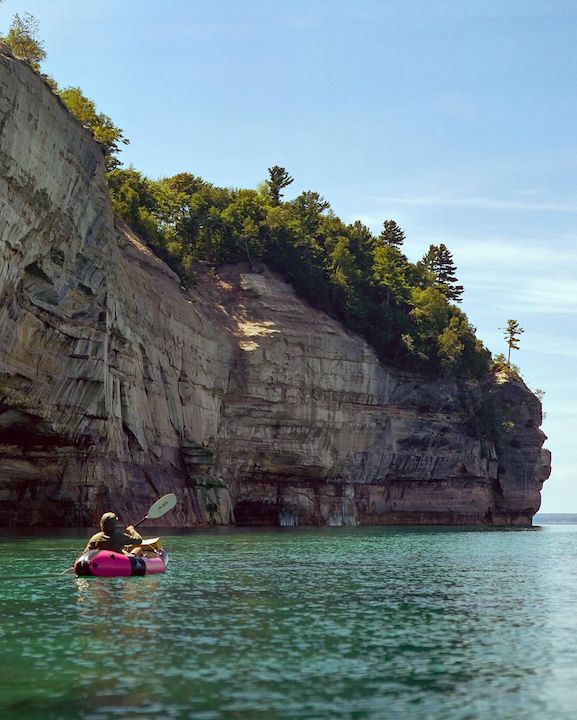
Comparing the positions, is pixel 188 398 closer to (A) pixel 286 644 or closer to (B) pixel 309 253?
(B) pixel 309 253

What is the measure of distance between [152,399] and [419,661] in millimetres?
52991

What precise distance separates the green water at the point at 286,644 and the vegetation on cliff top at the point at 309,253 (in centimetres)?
5838

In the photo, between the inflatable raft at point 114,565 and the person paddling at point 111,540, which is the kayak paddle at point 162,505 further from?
the inflatable raft at point 114,565

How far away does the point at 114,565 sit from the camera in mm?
31594

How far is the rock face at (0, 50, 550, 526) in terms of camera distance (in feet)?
173

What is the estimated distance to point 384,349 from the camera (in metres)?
102

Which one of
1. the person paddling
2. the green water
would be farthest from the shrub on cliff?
the green water

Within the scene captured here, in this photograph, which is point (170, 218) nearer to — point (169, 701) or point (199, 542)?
point (199, 542)

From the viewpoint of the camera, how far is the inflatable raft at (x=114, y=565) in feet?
102

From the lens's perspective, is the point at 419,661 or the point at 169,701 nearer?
the point at 169,701

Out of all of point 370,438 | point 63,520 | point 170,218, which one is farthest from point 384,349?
point 63,520

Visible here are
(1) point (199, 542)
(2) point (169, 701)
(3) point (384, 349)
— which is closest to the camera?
(2) point (169, 701)

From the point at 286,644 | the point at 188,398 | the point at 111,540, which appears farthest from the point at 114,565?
the point at 188,398

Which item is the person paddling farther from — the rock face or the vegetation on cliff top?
the vegetation on cliff top
